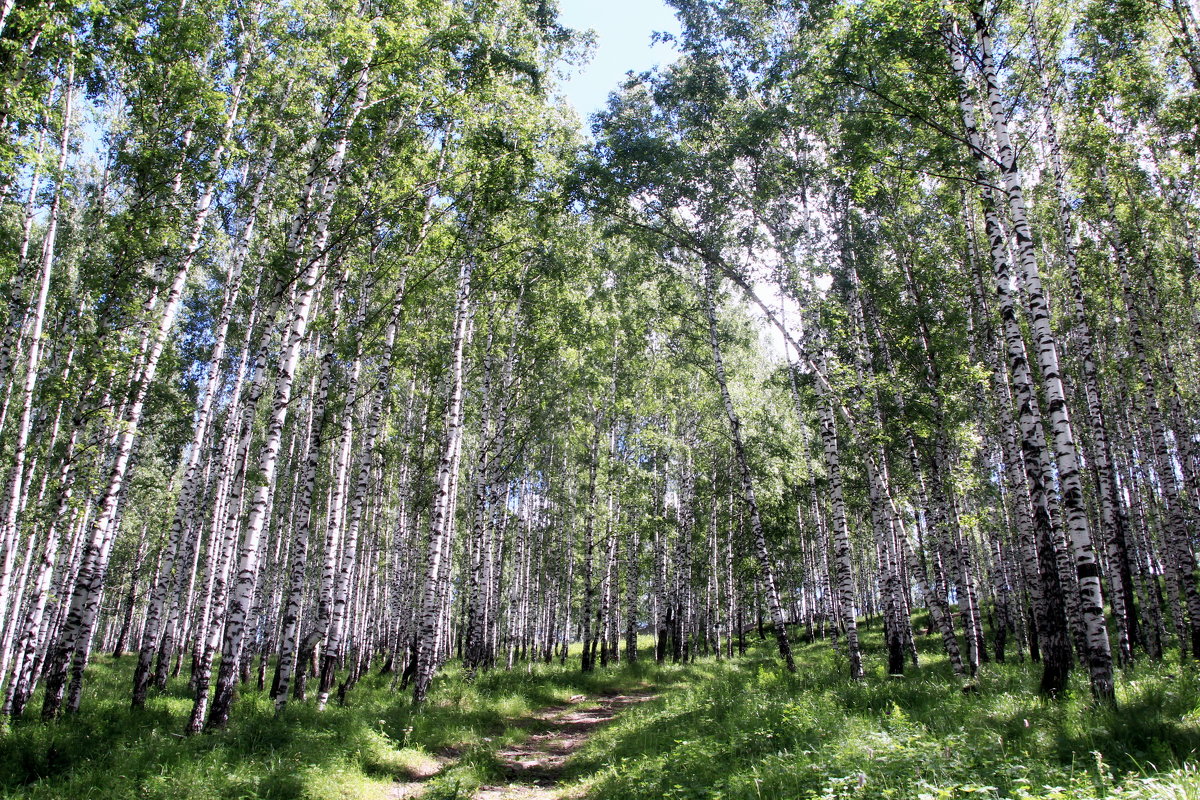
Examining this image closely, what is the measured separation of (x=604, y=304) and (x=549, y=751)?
14.4 m

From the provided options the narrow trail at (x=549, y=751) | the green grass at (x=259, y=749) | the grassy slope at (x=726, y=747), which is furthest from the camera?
the narrow trail at (x=549, y=751)

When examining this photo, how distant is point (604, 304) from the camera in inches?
839

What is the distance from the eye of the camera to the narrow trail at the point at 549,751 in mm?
7945

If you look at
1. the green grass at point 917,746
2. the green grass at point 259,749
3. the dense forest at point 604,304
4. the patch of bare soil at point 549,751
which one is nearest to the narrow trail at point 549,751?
the patch of bare soil at point 549,751

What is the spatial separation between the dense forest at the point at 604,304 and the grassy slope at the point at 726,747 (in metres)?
0.11

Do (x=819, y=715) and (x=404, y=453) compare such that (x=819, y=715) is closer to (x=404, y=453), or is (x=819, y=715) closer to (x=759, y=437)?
(x=759, y=437)

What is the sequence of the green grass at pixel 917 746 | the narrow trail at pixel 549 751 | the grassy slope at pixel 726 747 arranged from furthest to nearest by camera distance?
the narrow trail at pixel 549 751 → the grassy slope at pixel 726 747 → the green grass at pixel 917 746

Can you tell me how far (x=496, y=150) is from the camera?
1437 cm

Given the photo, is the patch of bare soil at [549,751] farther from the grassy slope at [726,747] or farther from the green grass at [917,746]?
the green grass at [917,746]

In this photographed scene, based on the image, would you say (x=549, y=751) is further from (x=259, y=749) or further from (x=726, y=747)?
(x=259, y=749)

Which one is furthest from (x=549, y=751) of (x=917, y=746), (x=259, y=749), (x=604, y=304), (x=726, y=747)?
(x=604, y=304)

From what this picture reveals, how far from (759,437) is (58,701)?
18.7 metres

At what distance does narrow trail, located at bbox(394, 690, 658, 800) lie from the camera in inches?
313

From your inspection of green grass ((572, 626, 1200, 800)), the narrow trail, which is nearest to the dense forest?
green grass ((572, 626, 1200, 800))
